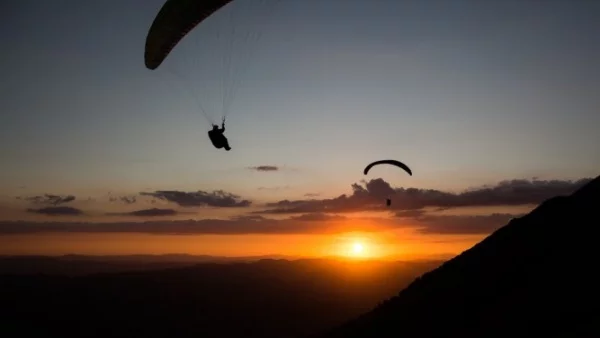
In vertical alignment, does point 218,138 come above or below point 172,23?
below

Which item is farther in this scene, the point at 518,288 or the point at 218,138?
the point at 518,288

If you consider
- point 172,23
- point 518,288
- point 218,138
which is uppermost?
point 172,23

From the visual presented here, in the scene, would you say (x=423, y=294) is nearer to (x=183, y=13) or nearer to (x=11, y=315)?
(x=183, y=13)

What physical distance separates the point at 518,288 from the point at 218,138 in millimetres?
15582

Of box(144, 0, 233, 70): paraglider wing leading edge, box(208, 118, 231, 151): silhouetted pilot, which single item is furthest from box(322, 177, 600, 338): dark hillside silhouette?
box(144, 0, 233, 70): paraglider wing leading edge

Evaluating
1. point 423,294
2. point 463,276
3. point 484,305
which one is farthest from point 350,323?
point 484,305

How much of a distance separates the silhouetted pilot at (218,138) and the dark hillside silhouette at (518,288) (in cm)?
1333

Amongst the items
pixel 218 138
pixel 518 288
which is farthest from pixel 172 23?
pixel 518 288

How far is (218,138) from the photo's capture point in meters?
25.9

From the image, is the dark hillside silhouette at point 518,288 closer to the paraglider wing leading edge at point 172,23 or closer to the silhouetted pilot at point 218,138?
the silhouetted pilot at point 218,138

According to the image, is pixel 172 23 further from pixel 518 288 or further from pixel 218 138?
pixel 518 288

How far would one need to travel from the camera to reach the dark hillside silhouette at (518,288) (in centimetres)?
2288

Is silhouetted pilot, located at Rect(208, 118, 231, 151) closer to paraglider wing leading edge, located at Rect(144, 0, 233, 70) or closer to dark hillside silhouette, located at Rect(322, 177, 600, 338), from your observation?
paraglider wing leading edge, located at Rect(144, 0, 233, 70)

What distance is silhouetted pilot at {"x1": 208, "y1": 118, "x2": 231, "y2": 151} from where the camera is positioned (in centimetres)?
2589
